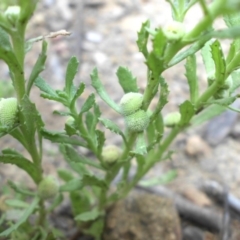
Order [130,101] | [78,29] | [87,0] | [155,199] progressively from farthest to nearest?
[87,0] → [78,29] → [155,199] → [130,101]

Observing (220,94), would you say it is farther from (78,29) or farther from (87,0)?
(87,0)

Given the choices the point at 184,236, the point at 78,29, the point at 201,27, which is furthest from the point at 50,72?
the point at 201,27

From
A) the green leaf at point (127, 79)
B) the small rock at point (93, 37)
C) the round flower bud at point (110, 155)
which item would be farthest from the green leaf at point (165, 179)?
the small rock at point (93, 37)

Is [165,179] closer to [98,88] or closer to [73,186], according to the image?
[73,186]

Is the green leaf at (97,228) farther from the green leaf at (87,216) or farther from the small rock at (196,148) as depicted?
the small rock at (196,148)

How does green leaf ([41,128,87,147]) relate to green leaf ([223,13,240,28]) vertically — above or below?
below

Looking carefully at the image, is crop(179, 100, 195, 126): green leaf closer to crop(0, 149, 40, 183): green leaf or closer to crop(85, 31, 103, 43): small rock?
crop(0, 149, 40, 183): green leaf

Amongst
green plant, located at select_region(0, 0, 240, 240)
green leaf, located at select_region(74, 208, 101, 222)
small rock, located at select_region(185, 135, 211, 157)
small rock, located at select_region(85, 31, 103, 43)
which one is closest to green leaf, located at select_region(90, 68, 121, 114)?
green plant, located at select_region(0, 0, 240, 240)
